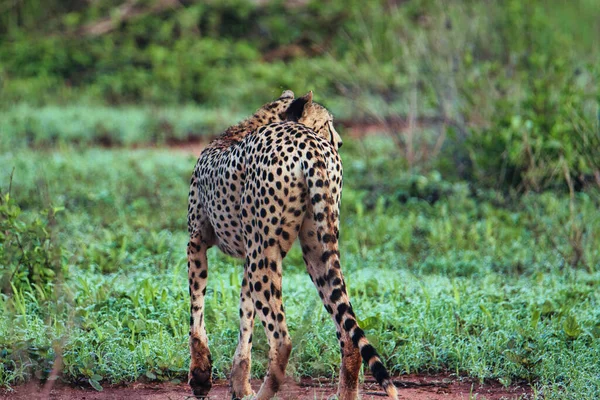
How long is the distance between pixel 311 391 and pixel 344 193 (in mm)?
4042

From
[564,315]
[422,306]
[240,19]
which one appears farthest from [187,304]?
[240,19]

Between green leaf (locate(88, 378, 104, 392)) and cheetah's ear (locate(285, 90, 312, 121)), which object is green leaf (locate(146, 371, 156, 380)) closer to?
green leaf (locate(88, 378, 104, 392))

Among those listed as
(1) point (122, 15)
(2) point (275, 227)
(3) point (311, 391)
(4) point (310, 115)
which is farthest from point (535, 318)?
(1) point (122, 15)

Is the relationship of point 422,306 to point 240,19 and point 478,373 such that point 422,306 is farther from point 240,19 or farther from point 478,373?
point 240,19

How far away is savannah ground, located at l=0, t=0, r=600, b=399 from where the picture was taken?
15.1 feet

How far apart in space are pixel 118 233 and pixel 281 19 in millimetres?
9350

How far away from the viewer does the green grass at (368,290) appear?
14.8 ft

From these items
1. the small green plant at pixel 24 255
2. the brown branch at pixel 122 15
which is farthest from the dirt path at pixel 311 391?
the brown branch at pixel 122 15

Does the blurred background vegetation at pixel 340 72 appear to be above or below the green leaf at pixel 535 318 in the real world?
above

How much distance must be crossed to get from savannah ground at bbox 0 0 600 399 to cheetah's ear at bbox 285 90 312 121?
0.81m

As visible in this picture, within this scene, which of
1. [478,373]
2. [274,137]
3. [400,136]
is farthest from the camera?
[400,136]

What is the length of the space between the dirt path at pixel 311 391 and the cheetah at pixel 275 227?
265 mm

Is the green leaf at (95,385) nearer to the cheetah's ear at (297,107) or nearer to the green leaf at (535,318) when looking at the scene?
the cheetah's ear at (297,107)

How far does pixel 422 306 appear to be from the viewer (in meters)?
5.22
